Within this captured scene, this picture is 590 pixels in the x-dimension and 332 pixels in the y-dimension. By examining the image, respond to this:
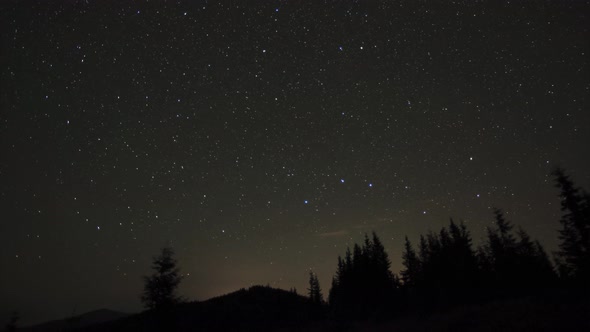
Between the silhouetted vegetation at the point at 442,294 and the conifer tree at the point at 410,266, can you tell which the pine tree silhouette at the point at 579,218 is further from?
the conifer tree at the point at 410,266

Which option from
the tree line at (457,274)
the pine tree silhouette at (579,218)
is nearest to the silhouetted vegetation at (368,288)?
the tree line at (457,274)

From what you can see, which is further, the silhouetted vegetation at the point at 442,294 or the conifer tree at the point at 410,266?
the conifer tree at the point at 410,266

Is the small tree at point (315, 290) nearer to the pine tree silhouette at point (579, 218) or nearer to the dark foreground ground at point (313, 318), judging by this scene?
the dark foreground ground at point (313, 318)

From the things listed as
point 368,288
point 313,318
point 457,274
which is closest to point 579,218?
point 457,274

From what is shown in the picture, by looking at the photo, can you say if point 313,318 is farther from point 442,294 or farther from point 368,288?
point 442,294

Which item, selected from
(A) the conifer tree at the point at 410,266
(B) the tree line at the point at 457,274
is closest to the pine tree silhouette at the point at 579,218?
(B) the tree line at the point at 457,274

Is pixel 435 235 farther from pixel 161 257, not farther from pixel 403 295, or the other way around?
pixel 161 257

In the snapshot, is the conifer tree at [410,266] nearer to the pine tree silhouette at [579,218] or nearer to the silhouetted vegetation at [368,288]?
the silhouetted vegetation at [368,288]

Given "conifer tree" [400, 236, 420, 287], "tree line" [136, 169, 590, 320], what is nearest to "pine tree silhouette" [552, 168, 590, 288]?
"tree line" [136, 169, 590, 320]

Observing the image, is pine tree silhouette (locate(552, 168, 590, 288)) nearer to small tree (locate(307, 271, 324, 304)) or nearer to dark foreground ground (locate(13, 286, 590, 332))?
dark foreground ground (locate(13, 286, 590, 332))

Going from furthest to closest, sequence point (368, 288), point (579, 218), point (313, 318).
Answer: point (313, 318), point (368, 288), point (579, 218)

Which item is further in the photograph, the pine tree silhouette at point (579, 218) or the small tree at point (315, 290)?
the small tree at point (315, 290)

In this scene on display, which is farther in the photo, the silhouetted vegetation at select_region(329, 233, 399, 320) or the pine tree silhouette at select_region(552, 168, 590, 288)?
the silhouetted vegetation at select_region(329, 233, 399, 320)

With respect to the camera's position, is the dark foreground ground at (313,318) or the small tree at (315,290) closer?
the dark foreground ground at (313,318)
